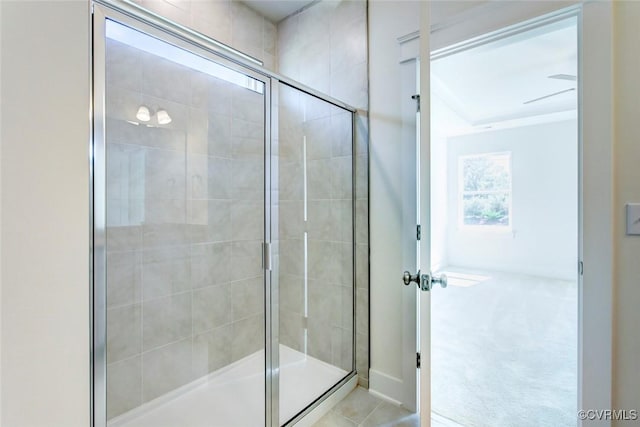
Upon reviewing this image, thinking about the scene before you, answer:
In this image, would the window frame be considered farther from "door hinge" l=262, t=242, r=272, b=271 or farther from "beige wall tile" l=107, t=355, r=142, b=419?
"beige wall tile" l=107, t=355, r=142, b=419

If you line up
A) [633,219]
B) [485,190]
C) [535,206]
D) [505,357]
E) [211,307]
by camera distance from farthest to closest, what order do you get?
[485,190], [535,206], [505,357], [211,307], [633,219]

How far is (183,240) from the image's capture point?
1954 millimetres

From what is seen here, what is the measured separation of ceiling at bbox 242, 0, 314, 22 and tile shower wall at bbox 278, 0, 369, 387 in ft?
0.34

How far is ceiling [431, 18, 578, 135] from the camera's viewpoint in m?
2.61

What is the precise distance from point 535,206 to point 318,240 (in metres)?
4.99

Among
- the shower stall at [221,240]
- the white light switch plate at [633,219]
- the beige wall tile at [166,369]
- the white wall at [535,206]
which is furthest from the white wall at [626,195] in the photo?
the white wall at [535,206]

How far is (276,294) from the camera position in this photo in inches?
65.5

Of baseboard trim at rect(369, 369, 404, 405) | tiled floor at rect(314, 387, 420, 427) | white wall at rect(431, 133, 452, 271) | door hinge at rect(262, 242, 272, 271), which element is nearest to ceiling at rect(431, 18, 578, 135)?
white wall at rect(431, 133, 452, 271)

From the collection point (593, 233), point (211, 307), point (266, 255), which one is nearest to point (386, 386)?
point (266, 255)

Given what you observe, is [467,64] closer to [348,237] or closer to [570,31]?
[570,31]

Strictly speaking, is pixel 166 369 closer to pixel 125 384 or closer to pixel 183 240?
pixel 125 384

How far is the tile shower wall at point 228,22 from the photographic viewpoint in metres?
1.86

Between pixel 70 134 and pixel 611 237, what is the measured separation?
1.89m

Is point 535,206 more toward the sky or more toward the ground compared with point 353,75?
more toward the ground
